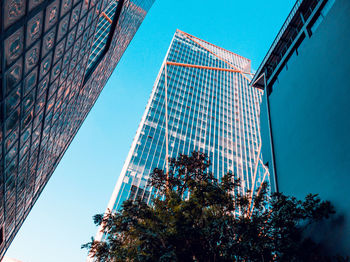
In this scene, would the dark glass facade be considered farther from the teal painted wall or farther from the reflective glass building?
the reflective glass building

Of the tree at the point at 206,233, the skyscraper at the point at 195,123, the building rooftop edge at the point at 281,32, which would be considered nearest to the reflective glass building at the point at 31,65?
the tree at the point at 206,233

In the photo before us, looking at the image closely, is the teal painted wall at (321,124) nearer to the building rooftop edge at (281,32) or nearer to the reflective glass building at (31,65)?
the building rooftop edge at (281,32)

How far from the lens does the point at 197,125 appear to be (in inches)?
2512

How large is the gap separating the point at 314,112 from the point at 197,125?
162ft

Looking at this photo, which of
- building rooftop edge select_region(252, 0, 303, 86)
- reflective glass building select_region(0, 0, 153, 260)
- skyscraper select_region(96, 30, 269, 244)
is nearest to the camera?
reflective glass building select_region(0, 0, 153, 260)

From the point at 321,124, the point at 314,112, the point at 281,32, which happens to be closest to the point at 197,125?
the point at 281,32

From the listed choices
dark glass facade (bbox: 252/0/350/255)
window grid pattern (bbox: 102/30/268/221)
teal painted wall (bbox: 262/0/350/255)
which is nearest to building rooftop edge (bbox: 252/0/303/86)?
dark glass facade (bbox: 252/0/350/255)

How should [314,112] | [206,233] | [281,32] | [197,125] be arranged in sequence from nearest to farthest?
[206,233] < [314,112] < [281,32] < [197,125]

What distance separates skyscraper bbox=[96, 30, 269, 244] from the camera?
162 ft

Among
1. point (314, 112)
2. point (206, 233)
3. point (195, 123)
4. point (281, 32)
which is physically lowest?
point (206, 233)

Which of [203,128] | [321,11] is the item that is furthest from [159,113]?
[321,11]

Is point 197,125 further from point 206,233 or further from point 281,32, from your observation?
point 206,233

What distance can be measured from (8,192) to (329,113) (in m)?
17.9

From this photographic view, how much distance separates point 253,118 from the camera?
76688mm
